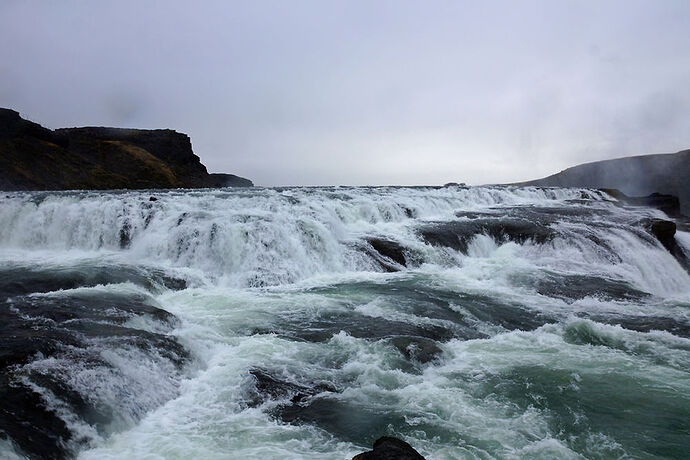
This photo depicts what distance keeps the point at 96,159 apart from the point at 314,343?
197 ft

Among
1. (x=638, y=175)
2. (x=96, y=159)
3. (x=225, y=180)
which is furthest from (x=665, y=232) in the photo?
(x=225, y=180)

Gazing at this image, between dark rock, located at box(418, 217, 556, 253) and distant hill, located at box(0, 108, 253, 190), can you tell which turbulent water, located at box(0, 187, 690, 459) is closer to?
dark rock, located at box(418, 217, 556, 253)

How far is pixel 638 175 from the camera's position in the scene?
56.9 meters

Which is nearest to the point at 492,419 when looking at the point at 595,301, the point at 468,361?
the point at 468,361

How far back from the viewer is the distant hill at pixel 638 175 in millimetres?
52344

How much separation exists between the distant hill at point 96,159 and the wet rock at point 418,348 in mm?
42788

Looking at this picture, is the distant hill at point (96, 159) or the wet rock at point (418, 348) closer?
the wet rock at point (418, 348)

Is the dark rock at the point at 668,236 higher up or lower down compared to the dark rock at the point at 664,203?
lower down

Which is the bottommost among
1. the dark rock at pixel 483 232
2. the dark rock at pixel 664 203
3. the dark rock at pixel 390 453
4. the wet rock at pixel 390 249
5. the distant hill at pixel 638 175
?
the dark rock at pixel 390 453

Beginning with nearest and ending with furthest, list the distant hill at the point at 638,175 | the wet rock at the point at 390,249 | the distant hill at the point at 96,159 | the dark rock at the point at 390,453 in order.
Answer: the dark rock at the point at 390,453, the wet rock at the point at 390,249, the distant hill at the point at 96,159, the distant hill at the point at 638,175

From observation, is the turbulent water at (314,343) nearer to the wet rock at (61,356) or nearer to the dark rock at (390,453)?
the wet rock at (61,356)

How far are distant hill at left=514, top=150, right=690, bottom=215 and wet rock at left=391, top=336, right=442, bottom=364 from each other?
5327cm

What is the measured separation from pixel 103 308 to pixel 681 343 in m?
9.66

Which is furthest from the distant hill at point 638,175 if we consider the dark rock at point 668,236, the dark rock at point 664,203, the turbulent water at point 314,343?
the turbulent water at point 314,343
